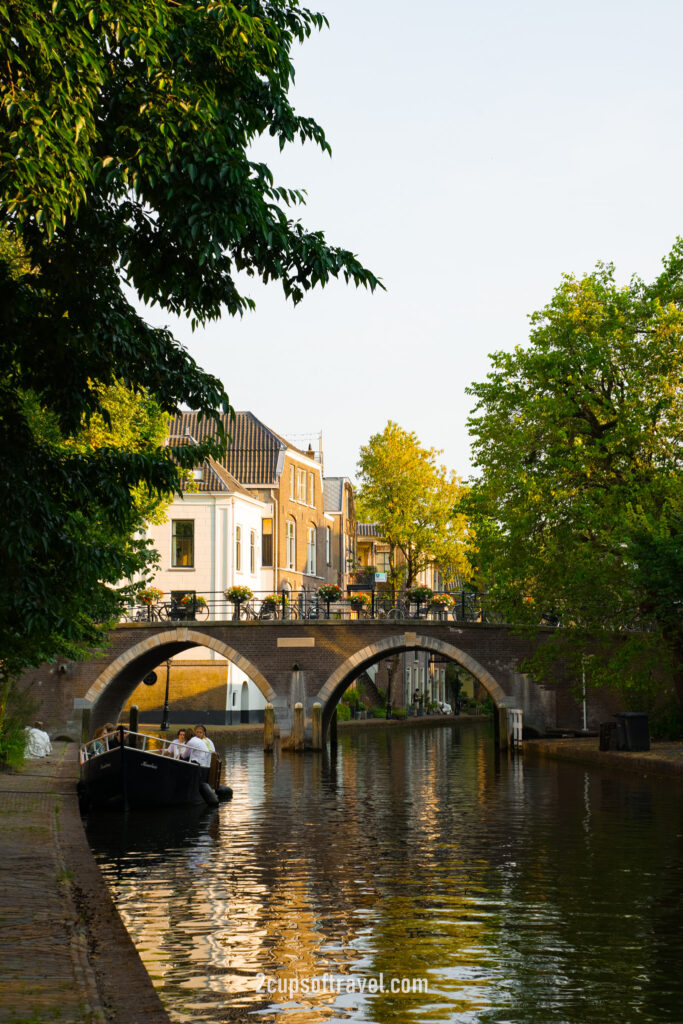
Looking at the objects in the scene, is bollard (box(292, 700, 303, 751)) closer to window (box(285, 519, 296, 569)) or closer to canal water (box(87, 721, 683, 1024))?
canal water (box(87, 721, 683, 1024))

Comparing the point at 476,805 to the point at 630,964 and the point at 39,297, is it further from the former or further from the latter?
the point at 39,297

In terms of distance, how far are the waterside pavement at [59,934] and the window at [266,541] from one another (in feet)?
119

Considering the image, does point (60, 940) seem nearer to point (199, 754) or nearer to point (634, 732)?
point (199, 754)

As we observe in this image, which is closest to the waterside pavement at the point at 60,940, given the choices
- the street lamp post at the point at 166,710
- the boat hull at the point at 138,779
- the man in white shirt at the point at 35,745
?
the boat hull at the point at 138,779

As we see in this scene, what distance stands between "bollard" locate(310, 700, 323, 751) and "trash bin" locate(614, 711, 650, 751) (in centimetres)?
1227

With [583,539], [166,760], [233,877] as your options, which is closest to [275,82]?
[233,877]

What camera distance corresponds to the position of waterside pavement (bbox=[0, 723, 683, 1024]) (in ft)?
26.5

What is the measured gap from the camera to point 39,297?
38.4 ft

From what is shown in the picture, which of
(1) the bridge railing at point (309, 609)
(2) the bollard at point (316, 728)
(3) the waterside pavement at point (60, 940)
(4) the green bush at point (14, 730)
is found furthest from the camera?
(1) the bridge railing at point (309, 609)

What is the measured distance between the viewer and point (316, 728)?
42031 mm

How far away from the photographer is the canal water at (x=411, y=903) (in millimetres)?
9711

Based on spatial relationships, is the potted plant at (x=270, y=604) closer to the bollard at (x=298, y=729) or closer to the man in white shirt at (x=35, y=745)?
the bollard at (x=298, y=729)

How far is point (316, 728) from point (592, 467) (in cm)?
1376

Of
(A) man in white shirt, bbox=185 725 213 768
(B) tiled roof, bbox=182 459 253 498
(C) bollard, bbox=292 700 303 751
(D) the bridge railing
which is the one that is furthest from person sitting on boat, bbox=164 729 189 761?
(B) tiled roof, bbox=182 459 253 498
